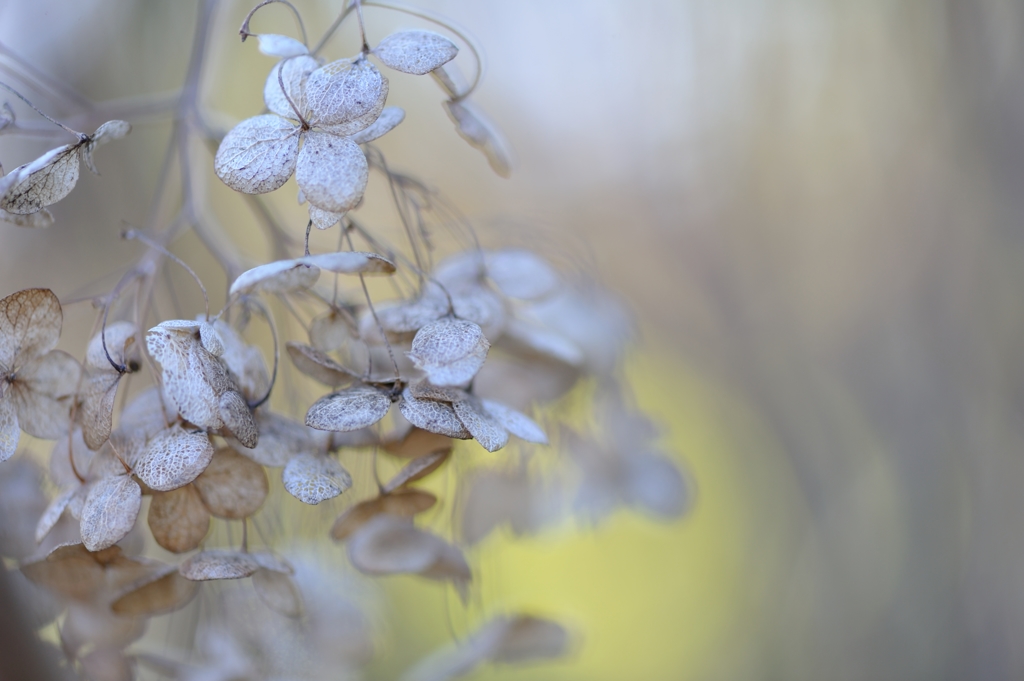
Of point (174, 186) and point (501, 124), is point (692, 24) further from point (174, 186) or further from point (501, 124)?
point (174, 186)

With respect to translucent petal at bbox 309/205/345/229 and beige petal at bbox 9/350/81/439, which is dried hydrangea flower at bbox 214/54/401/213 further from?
beige petal at bbox 9/350/81/439

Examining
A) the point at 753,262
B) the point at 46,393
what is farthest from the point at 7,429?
the point at 753,262

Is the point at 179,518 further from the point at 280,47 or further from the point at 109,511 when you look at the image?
the point at 280,47

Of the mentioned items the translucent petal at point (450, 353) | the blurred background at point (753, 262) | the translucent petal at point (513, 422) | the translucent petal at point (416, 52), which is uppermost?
the translucent petal at point (416, 52)

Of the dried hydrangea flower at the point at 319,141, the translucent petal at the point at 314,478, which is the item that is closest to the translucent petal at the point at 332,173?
the dried hydrangea flower at the point at 319,141

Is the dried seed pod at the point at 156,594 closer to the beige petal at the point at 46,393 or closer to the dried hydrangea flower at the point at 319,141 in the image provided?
the beige petal at the point at 46,393

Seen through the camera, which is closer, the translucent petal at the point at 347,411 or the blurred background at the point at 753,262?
the translucent petal at the point at 347,411
